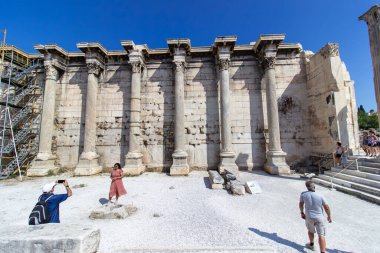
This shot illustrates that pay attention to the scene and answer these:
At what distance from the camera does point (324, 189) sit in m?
7.20

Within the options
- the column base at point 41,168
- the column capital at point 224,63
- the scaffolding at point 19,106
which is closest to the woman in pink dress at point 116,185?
the column base at point 41,168

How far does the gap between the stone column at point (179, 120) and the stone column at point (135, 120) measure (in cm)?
218

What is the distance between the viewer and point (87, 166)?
10594 mm

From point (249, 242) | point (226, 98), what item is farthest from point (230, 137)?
point (249, 242)

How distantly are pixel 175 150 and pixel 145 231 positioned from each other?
6.73 m

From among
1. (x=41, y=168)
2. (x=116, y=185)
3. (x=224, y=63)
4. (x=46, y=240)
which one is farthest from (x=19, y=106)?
(x=224, y=63)

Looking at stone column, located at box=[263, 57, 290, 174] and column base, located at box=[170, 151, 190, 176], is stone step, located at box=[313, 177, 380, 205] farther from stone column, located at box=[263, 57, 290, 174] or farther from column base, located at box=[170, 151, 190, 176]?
column base, located at box=[170, 151, 190, 176]

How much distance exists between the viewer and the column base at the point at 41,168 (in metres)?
10.3

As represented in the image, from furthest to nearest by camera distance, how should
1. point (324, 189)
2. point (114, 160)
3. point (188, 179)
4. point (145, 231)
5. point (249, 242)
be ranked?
1. point (114, 160)
2. point (188, 179)
3. point (324, 189)
4. point (145, 231)
5. point (249, 242)

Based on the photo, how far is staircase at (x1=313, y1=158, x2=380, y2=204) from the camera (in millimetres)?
6127

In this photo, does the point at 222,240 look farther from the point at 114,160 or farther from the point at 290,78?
the point at 290,78

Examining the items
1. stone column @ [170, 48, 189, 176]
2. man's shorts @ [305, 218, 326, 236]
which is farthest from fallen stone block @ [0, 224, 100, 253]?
stone column @ [170, 48, 189, 176]

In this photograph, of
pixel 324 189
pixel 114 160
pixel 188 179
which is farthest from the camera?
pixel 114 160

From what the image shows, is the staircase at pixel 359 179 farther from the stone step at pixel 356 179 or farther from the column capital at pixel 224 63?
the column capital at pixel 224 63
